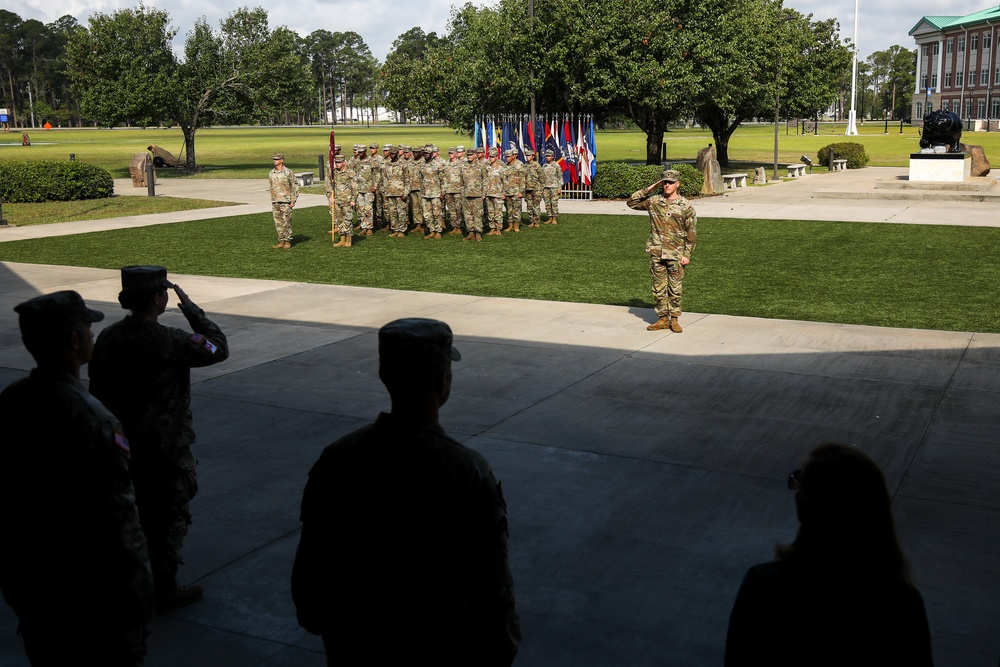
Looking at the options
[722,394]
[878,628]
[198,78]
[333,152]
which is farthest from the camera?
[198,78]

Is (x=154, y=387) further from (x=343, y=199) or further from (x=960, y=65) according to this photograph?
(x=960, y=65)

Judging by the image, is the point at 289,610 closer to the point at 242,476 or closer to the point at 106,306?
the point at 242,476

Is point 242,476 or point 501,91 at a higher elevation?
point 501,91

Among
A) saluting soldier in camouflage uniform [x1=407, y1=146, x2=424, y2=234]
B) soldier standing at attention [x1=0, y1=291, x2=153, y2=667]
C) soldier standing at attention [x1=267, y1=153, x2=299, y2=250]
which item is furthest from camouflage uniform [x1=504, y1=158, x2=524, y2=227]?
soldier standing at attention [x1=0, y1=291, x2=153, y2=667]

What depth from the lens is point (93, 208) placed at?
28.7m

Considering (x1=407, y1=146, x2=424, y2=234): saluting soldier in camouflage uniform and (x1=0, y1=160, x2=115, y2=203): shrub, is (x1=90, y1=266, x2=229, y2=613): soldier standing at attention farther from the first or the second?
(x1=0, y1=160, x2=115, y2=203): shrub

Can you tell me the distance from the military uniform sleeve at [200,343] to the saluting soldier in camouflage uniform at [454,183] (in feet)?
51.0

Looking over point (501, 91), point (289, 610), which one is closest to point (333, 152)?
point (501, 91)

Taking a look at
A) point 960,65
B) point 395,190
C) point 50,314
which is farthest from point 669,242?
point 960,65

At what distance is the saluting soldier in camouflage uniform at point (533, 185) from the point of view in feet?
75.2

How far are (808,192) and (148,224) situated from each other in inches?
751

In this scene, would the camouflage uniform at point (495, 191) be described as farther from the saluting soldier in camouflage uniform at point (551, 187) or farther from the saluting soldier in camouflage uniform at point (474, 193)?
the saluting soldier in camouflage uniform at point (551, 187)

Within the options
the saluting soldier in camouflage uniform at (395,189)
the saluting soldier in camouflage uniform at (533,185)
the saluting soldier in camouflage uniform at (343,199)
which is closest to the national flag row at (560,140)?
the saluting soldier in camouflage uniform at (533,185)

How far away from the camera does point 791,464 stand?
7309 mm
